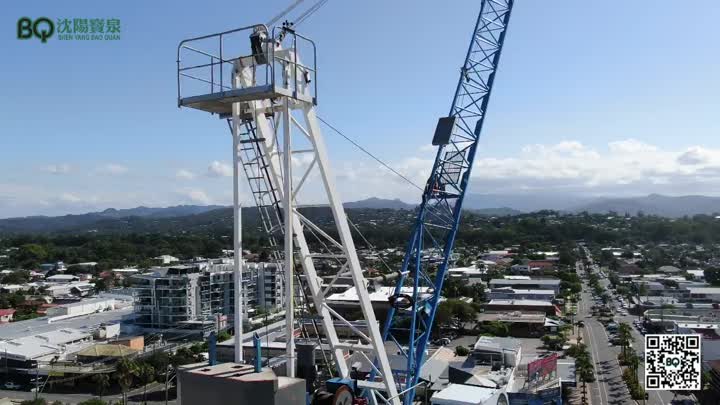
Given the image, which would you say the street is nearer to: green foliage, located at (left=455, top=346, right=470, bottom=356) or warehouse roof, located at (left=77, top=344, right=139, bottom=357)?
green foliage, located at (left=455, top=346, right=470, bottom=356)

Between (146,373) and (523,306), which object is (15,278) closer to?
(146,373)

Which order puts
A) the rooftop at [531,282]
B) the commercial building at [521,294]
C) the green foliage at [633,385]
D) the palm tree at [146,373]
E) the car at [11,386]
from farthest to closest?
the rooftop at [531,282], the commercial building at [521,294], the car at [11,386], the palm tree at [146,373], the green foliage at [633,385]

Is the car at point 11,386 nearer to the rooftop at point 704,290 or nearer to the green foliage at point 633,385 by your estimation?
the green foliage at point 633,385

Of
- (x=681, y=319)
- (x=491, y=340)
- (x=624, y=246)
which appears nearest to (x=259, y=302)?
(x=491, y=340)

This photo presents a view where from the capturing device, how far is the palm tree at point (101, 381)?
23438 mm

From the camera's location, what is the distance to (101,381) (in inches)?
923

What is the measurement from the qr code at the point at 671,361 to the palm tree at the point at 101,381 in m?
20.0

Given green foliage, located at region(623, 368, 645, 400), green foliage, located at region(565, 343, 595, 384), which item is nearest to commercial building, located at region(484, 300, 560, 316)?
green foliage, located at region(565, 343, 595, 384)

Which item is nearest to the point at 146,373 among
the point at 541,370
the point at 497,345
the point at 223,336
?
the point at 223,336

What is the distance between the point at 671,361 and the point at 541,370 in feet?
35.2

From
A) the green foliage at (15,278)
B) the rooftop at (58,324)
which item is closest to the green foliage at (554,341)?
the rooftop at (58,324)

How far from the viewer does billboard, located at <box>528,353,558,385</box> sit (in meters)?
21.8

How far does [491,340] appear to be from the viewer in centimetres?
2697

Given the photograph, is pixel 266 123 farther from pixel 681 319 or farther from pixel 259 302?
pixel 259 302
